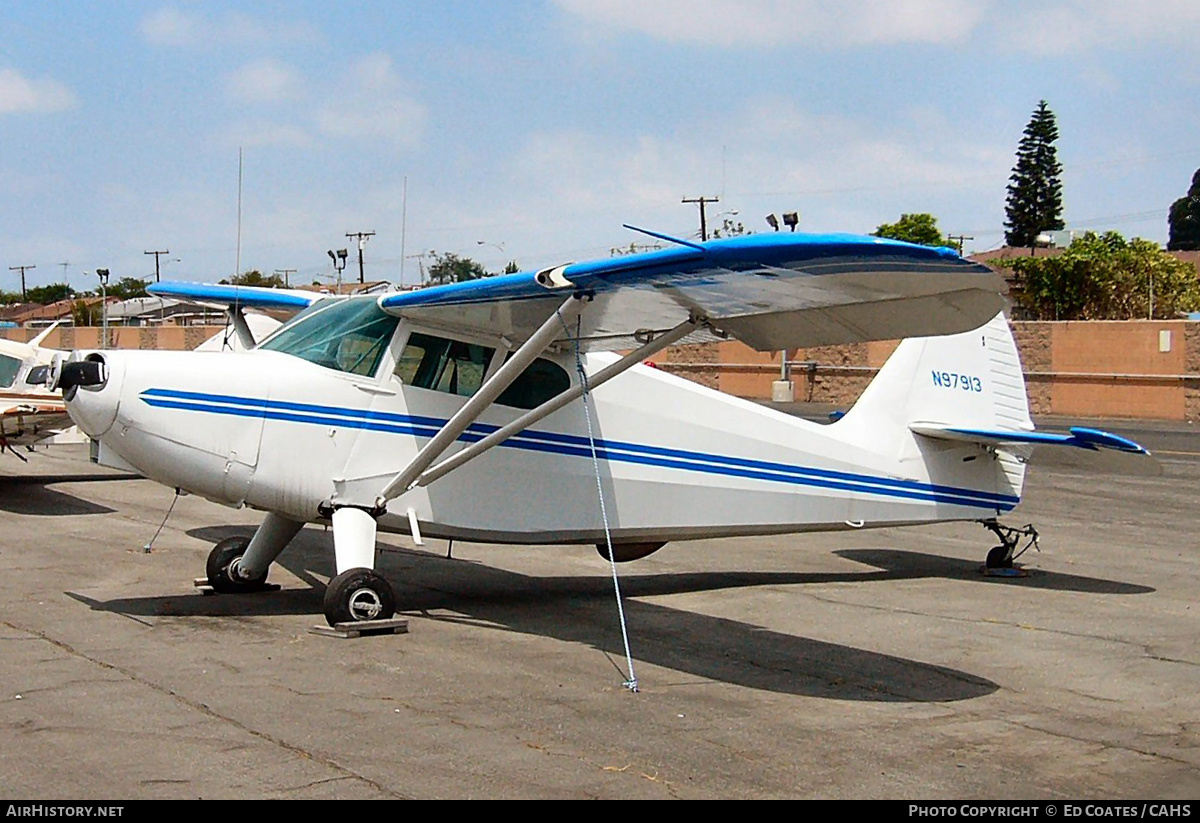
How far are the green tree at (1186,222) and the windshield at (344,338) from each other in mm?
144910

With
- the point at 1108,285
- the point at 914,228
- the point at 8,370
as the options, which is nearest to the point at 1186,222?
the point at 914,228

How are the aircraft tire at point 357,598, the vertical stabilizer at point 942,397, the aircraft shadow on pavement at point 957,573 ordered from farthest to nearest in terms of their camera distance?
the vertical stabilizer at point 942,397 → the aircraft shadow on pavement at point 957,573 → the aircraft tire at point 357,598

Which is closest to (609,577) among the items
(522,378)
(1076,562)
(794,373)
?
(522,378)

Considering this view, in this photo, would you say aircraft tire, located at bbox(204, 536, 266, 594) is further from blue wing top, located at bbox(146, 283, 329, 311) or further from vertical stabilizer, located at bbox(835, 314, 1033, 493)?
vertical stabilizer, located at bbox(835, 314, 1033, 493)

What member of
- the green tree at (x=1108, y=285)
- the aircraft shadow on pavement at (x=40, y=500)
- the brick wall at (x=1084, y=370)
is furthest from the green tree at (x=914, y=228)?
the aircraft shadow on pavement at (x=40, y=500)

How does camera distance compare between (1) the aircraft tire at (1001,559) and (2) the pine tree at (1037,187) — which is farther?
(2) the pine tree at (1037,187)

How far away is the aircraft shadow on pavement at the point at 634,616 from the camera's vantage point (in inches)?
307

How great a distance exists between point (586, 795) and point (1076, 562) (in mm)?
8764

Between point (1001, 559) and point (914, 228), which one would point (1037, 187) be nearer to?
point (914, 228)

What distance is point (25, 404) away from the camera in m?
17.0

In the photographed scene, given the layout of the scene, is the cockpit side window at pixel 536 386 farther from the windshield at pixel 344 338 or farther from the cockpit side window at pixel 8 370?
the cockpit side window at pixel 8 370

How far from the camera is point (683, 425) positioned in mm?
10453

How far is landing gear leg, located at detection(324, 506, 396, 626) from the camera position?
8695 mm

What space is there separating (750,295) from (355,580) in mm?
3173
